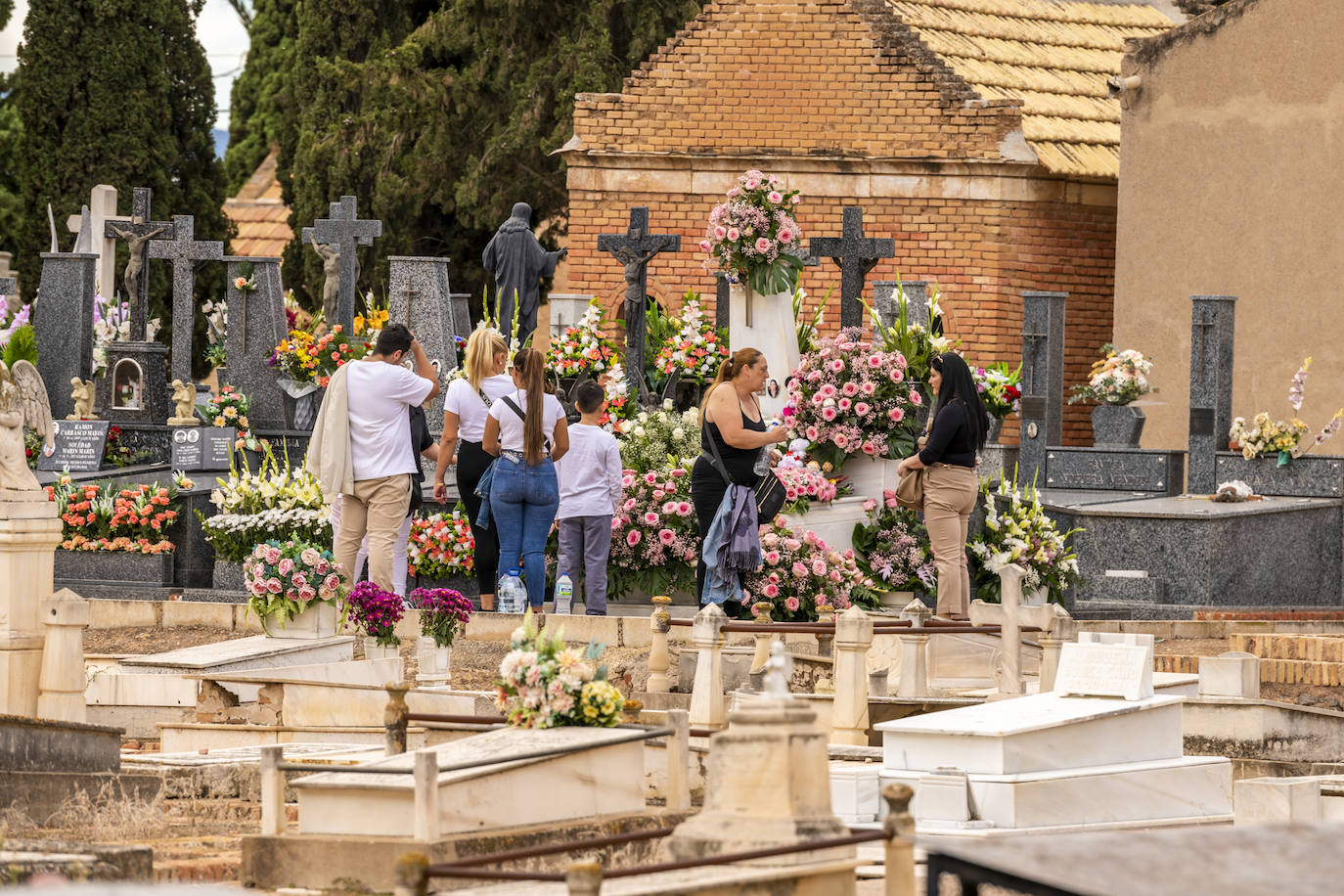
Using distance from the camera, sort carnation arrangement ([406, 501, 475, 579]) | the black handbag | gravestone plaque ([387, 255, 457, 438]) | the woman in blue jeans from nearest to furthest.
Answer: the black handbag < the woman in blue jeans < carnation arrangement ([406, 501, 475, 579]) < gravestone plaque ([387, 255, 457, 438])

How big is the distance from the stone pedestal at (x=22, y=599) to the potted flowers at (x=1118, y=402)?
11718mm

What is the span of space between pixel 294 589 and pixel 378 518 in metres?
1.16

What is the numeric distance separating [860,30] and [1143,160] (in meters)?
3.33

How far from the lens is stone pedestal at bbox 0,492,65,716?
36.5ft

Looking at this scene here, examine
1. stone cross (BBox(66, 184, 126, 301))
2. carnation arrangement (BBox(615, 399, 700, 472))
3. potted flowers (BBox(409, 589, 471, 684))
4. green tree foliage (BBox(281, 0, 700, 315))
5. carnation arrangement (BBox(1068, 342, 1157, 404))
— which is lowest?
potted flowers (BBox(409, 589, 471, 684))

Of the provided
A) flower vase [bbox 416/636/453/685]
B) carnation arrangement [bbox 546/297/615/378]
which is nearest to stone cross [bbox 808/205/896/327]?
carnation arrangement [bbox 546/297/615/378]

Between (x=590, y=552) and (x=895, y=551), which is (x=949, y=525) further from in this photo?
(x=590, y=552)

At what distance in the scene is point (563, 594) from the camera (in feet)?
48.3

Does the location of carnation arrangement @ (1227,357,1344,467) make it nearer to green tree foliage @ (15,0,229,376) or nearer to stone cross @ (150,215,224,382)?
stone cross @ (150,215,224,382)

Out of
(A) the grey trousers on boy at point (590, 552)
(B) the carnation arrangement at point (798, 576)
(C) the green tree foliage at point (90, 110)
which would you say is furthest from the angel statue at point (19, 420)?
(C) the green tree foliage at point (90, 110)

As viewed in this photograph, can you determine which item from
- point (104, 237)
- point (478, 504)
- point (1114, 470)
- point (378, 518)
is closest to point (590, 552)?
point (478, 504)

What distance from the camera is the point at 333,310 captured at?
23.6 m

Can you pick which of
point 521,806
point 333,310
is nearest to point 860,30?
point 333,310

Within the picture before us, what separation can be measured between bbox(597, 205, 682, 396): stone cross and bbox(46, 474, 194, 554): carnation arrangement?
3.61 metres
